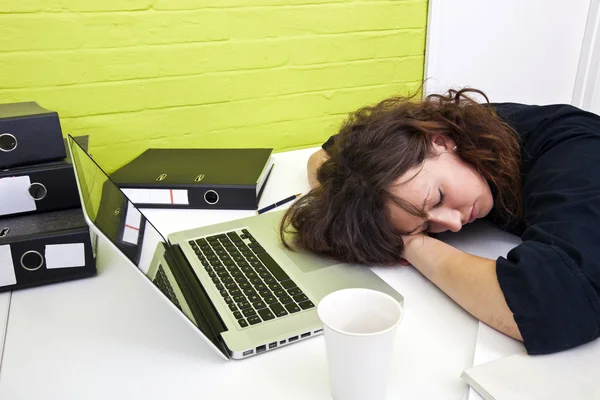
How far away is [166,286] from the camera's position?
0.65m

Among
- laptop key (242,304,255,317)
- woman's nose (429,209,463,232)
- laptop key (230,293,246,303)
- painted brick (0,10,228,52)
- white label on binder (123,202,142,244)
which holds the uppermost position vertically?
painted brick (0,10,228,52)

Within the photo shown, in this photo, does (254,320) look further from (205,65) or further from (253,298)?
(205,65)

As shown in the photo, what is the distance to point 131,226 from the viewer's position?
0.71 meters

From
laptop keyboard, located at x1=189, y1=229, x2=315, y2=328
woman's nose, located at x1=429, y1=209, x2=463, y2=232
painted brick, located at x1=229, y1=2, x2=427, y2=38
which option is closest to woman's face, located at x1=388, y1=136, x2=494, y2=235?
woman's nose, located at x1=429, y1=209, x2=463, y2=232

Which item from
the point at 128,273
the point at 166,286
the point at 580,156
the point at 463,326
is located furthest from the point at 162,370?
the point at 580,156

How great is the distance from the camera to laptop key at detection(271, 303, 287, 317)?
0.70 meters

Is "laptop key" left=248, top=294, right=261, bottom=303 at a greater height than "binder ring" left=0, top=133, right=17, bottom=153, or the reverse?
"binder ring" left=0, top=133, right=17, bottom=153

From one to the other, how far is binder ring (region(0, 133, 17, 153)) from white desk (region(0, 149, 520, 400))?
0.80 feet

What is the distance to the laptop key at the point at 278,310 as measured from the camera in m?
0.70

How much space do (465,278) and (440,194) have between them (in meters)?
0.16

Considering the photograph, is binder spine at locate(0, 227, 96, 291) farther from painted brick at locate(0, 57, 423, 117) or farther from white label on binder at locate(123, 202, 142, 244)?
painted brick at locate(0, 57, 423, 117)

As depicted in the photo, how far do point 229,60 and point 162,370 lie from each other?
96 centimetres

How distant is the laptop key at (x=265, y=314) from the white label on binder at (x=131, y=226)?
195mm

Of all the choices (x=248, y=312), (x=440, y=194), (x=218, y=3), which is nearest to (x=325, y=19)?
(x=218, y=3)
